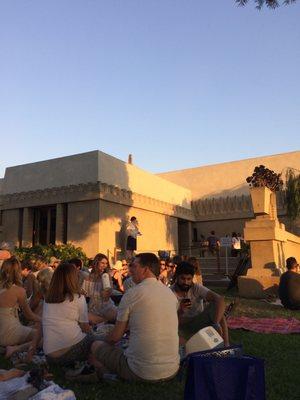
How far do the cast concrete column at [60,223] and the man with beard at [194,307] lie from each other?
12.9 meters

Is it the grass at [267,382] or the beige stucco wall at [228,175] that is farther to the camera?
the beige stucco wall at [228,175]

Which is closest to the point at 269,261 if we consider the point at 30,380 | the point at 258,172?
the point at 258,172

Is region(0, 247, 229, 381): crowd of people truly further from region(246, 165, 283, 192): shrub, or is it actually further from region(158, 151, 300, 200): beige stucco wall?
region(158, 151, 300, 200): beige stucco wall

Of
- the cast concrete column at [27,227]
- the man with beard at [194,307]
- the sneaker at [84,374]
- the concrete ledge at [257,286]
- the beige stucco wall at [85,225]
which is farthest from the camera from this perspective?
the cast concrete column at [27,227]

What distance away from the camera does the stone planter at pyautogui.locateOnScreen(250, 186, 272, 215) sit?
13.3 metres

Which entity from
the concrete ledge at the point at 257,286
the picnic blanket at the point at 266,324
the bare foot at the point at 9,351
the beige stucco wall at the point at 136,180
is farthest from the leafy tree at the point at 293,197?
the bare foot at the point at 9,351

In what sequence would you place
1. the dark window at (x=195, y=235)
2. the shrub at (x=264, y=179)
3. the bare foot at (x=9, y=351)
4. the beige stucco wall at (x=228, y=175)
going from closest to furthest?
the bare foot at (x=9, y=351) → the shrub at (x=264, y=179) → the dark window at (x=195, y=235) → the beige stucco wall at (x=228, y=175)

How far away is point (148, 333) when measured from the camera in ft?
12.1

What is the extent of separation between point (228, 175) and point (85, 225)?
45.6 ft

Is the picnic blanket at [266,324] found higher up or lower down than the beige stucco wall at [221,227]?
lower down

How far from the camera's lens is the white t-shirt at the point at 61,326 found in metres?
4.45

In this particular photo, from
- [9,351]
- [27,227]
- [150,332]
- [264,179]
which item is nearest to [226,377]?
[150,332]

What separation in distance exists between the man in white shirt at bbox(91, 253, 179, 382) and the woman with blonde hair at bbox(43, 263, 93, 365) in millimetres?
638

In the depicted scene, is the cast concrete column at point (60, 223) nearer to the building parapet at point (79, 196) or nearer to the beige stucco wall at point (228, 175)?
the building parapet at point (79, 196)
